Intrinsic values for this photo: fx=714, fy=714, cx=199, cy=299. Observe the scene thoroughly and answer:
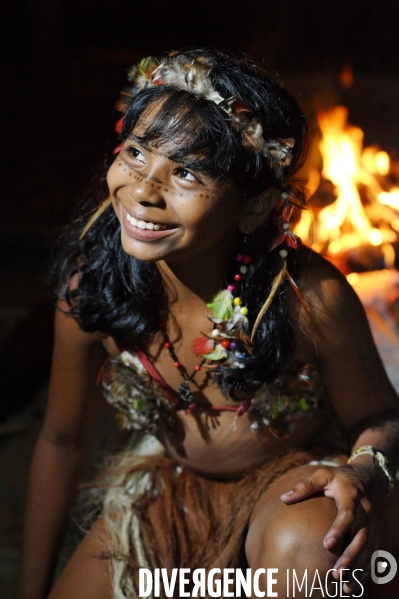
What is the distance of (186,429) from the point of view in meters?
1.43

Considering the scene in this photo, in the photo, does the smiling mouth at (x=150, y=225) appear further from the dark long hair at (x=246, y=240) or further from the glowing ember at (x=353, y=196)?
the glowing ember at (x=353, y=196)

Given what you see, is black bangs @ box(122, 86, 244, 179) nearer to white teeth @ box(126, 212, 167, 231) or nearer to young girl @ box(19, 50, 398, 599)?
young girl @ box(19, 50, 398, 599)

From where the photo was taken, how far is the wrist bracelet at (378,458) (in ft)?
4.30

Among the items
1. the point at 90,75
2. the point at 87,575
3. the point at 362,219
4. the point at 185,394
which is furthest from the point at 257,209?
the point at 362,219

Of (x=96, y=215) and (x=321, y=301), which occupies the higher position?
(x=96, y=215)

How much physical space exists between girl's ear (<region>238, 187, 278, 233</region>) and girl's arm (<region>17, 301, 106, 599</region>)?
43 centimetres

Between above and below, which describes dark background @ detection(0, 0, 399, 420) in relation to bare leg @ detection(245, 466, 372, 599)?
above

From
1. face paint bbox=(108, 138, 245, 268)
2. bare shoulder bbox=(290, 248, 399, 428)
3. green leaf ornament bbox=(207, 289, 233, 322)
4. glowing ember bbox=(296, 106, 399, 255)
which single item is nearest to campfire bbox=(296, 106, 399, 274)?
glowing ember bbox=(296, 106, 399, 255)

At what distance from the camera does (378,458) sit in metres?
1.32

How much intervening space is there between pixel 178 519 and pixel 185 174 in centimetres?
75

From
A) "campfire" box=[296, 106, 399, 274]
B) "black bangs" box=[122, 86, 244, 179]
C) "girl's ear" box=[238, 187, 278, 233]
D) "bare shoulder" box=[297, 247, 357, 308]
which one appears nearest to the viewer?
"black bangs" box=[122, 86, 244, 179]

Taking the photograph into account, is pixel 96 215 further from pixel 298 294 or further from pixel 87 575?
pixel 87 575

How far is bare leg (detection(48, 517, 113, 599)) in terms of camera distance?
138cm

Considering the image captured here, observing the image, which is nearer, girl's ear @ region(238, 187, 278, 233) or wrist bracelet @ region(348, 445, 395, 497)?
girl's ear @ region(238, 187, 278, 233)
